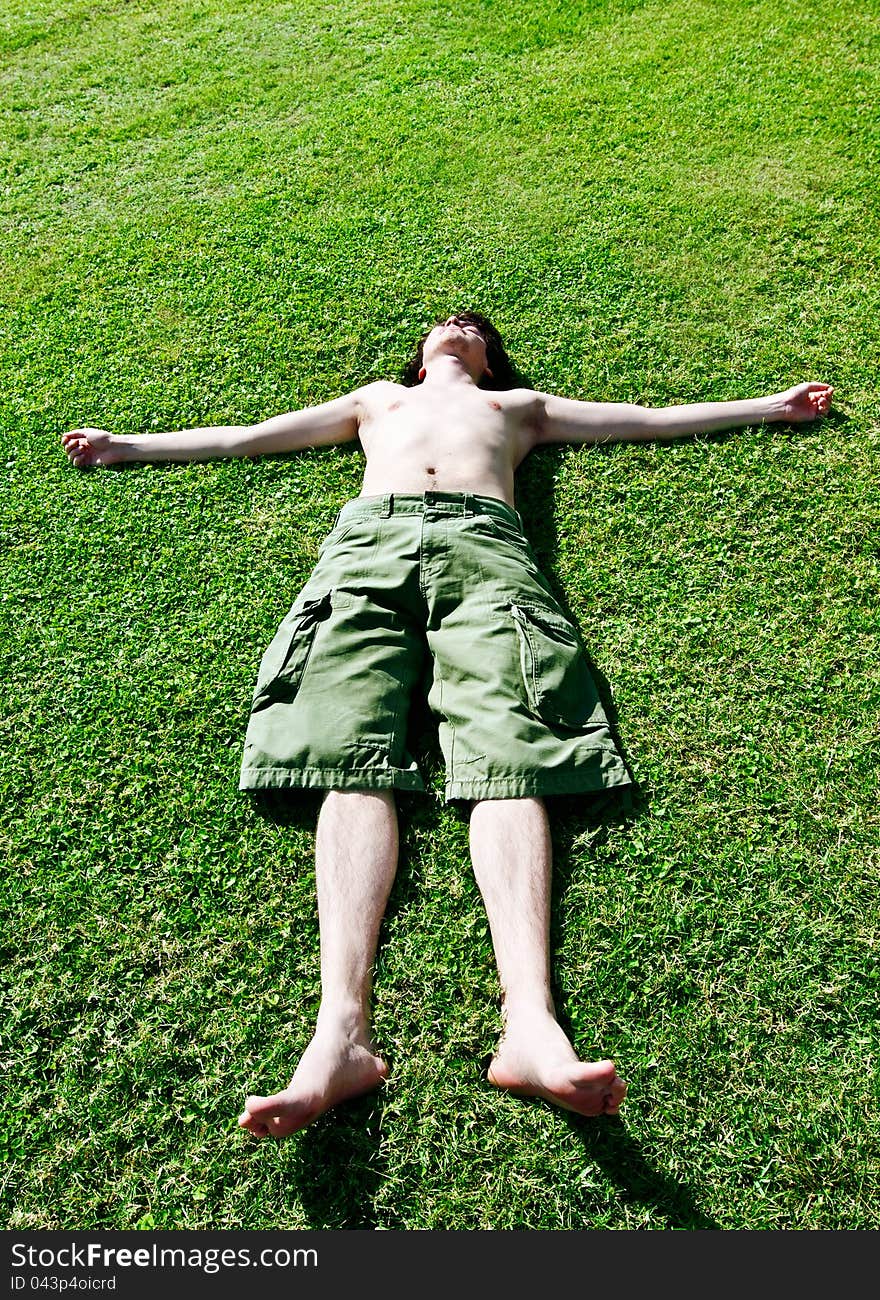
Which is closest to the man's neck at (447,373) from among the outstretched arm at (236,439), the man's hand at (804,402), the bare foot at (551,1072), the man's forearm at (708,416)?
the outstretched arm at (236,439)

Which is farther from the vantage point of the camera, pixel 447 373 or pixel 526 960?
pixel 447 373

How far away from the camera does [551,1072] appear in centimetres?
256

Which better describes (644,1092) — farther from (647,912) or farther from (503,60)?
(503,60)

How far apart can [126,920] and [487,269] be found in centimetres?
443

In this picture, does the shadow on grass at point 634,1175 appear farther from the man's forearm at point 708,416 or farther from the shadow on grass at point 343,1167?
the man's forearm at point 708,416

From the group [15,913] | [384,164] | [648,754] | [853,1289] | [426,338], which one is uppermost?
[384,164]

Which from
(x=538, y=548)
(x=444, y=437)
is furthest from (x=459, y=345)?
(x=538, y=548)

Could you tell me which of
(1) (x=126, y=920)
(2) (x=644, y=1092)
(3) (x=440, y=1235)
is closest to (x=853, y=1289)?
(2) (x=644, y=1092)

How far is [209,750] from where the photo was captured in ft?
12.0

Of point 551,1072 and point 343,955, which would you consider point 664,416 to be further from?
point 551,1072

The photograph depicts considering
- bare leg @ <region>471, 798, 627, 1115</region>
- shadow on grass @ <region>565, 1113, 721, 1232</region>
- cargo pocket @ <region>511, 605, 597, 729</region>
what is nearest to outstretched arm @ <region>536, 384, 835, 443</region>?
cargo pocket @ <region>511, 605, 597, 729</region>

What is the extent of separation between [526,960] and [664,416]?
9.65 feet

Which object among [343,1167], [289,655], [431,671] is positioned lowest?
[343,1167]

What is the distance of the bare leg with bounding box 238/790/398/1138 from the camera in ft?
8.41
